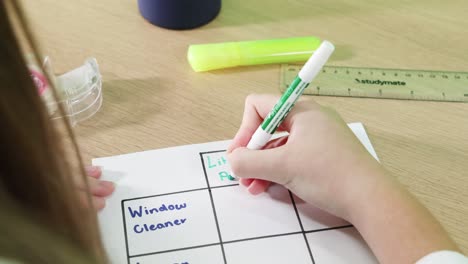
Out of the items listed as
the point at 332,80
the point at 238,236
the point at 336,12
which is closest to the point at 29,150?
the point at 238,236

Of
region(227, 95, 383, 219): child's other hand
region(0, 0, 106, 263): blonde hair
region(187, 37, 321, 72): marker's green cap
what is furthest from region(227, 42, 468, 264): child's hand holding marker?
region(0, 0, 106, 263): blonde hair

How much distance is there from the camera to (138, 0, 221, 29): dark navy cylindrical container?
813 mm

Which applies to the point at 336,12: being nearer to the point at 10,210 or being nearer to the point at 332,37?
the point at 332,37

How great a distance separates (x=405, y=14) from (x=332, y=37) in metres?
0.13

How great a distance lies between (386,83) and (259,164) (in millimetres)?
246

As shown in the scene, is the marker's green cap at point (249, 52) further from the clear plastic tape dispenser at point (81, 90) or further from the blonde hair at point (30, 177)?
the blonde hair at point (30, 177)

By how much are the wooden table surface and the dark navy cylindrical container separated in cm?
1

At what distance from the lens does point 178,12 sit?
82 centimetres

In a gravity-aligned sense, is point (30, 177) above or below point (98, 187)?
above

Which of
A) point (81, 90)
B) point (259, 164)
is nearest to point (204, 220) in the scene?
point (259, 164)

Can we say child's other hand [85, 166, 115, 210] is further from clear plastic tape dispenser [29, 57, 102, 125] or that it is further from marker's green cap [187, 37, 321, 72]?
marker's green cap [187, 37, 321, 72]

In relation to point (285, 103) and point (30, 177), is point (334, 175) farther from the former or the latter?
point (30, 177)

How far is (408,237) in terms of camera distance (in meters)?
0.59

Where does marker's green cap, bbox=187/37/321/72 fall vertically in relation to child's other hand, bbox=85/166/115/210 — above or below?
above
